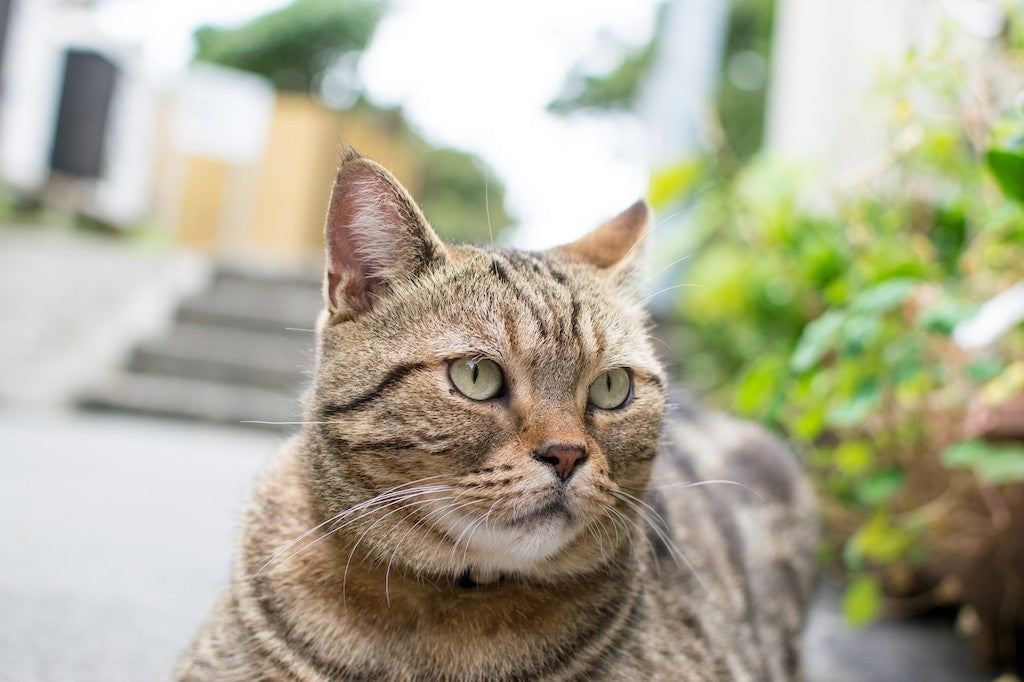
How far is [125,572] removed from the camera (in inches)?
117

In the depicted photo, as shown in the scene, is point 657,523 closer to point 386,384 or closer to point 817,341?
point 817,341

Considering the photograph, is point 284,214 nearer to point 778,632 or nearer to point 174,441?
point 174,441

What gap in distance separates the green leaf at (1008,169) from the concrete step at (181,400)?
235 inches

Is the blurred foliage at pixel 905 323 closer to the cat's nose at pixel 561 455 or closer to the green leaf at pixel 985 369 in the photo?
the green leaf at pixel 985 369

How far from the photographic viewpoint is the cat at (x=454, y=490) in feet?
4.90

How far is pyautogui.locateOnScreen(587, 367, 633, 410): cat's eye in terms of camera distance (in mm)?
1695

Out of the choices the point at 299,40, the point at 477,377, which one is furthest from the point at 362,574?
the point at 299,40

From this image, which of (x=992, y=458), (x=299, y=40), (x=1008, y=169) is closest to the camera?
(x=1008, y=169)

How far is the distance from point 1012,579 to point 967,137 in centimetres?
133

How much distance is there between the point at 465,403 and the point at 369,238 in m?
0.42

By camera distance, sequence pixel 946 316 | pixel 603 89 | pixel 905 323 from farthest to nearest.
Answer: pixel 603 89
pixel 905 323
pixel 946 316

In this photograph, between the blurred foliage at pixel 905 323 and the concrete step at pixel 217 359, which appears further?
the concrete step at pixel 217 359

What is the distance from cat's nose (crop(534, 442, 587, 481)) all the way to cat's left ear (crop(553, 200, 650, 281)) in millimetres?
632

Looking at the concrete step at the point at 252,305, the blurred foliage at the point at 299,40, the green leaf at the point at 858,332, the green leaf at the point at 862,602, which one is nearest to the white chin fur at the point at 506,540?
the green leaf at the point at 858,332
